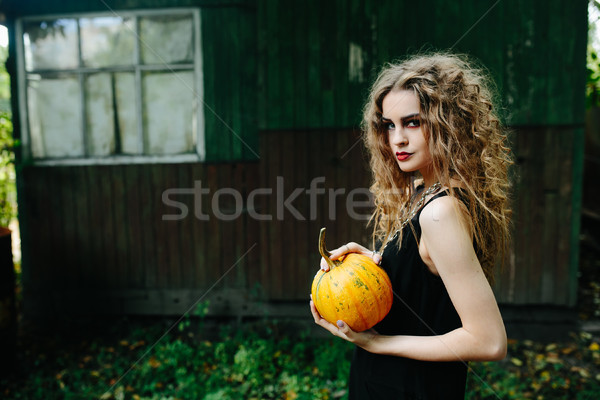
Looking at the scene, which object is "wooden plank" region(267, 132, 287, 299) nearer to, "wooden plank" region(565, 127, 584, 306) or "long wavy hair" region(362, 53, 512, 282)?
"long wavy hair" region(362, 53, 512, 282)

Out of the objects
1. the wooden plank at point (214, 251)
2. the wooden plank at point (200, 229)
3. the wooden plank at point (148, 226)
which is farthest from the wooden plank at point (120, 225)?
the wooden plank at point (214, 251)

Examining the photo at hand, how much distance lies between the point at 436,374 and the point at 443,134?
2.74 feet

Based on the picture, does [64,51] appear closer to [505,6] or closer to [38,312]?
[38,312]

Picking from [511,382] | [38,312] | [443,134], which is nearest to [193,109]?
[38,312]

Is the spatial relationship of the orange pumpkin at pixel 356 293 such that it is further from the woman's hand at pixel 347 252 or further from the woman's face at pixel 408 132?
the woman's face at pixel 408 132

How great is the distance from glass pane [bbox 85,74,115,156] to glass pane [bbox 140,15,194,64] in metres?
0.69

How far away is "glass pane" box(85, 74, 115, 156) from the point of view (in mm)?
4746

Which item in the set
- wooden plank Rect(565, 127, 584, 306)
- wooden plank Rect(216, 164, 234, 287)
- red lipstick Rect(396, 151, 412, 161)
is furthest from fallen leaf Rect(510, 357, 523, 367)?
red lipstick Rect(396, 151, 412, 161)

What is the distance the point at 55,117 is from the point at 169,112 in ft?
4.89

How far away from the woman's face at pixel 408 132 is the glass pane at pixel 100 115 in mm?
4421

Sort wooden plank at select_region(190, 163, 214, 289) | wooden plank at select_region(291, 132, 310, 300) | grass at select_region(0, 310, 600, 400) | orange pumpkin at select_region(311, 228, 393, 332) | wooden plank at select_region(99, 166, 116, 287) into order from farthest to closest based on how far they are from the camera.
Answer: wooden plank at select_region(99, 166, 116, 287)
wooden plank at select_region(190, 163, 214, 289)
wooden plank at select_region(291, 132, 310, 300)
grass at select_region(0, 310, 600, 400)
orange pumpkin at select_region(311, 228, 393, 332)

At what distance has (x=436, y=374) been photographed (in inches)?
52.8

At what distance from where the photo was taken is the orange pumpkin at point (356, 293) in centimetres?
132

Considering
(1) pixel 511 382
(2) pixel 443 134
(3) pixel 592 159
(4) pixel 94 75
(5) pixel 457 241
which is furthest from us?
(3) pixel 592 159
